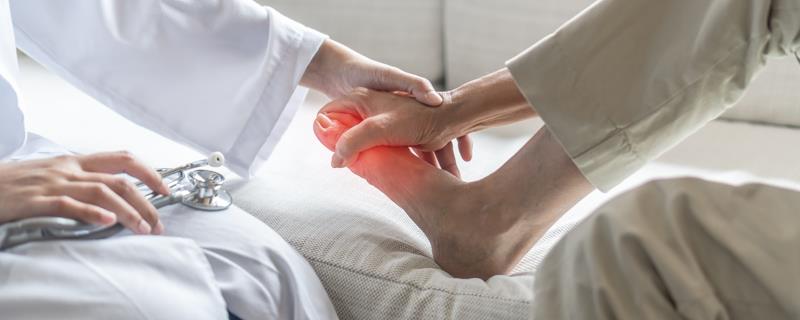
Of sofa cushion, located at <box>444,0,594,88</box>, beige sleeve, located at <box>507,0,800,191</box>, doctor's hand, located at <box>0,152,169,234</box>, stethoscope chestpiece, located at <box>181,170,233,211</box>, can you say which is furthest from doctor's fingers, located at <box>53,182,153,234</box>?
sofa cushion, located at <box>444,0,594,88</box>

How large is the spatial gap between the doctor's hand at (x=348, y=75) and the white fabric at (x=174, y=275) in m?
0.25

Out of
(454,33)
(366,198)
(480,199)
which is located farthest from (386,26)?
(480,199)

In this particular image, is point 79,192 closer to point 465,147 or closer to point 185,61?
point 185,61

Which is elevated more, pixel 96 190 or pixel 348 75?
pixel 96 190

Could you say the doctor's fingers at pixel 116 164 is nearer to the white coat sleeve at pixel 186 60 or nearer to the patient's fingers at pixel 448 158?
the white coat sleeve at pixel 186 60

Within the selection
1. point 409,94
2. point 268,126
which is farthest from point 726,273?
point 268,126

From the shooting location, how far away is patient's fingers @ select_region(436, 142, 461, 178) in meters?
1.15

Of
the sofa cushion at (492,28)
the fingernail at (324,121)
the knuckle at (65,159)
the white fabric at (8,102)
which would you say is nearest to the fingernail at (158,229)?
the knuckle at (65,159)

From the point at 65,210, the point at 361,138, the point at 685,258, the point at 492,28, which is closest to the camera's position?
the point at 685,258

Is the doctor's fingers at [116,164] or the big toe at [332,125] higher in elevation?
the doctor's fingers at [116,164]

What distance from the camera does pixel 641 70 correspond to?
93 centimetres

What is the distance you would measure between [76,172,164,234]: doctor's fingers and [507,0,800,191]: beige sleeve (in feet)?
1.21

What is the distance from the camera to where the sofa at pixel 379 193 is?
36.9 inches

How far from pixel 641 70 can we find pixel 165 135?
0.56 meters
